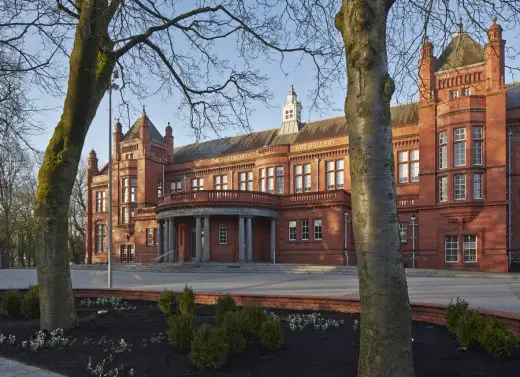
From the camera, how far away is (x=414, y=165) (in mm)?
35375

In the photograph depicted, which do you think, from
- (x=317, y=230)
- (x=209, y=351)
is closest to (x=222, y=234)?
(x=317, y=230)

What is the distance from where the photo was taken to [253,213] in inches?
1442

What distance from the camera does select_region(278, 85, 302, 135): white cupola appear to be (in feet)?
151

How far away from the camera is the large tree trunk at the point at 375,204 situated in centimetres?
434

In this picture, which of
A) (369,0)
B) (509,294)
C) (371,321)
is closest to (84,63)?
(369,0)

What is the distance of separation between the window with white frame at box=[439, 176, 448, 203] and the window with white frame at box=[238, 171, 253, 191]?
1752 centimetres

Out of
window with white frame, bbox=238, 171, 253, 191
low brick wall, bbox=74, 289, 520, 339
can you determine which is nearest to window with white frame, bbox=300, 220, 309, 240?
window with white frame, bbox=238, 171, 253, 191

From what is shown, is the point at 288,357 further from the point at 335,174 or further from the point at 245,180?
the point at 245,180

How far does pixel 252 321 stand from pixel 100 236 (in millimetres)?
48499

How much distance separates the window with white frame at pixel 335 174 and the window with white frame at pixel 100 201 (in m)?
26.0

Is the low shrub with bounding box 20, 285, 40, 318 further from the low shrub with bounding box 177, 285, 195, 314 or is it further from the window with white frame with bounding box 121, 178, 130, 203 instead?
the window with white frame with bounding box 121, 178, 130, 203

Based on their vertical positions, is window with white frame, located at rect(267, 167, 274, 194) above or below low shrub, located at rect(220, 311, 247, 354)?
above

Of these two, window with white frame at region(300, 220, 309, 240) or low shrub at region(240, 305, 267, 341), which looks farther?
window with white frame at region(300, 220, 309, 240)

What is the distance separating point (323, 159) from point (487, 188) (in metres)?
13.5
